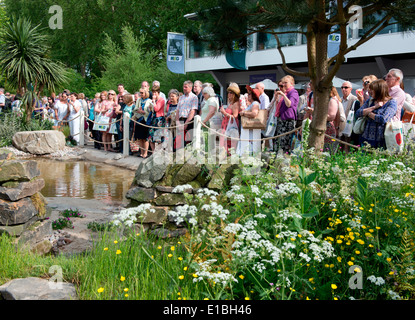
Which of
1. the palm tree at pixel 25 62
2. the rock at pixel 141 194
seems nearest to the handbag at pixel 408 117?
the rock at pixel 141 194

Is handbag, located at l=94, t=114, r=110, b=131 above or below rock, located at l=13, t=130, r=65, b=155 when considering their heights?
above

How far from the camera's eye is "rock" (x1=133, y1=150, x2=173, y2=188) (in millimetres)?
6461

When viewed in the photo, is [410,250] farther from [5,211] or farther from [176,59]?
[176,59]

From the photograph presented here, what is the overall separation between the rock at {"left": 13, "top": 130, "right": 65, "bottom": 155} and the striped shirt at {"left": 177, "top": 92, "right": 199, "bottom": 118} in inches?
227

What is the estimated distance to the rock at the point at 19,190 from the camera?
5.18m

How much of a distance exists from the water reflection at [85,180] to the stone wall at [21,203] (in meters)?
2.27

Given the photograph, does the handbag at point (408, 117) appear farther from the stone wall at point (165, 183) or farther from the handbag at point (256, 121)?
the stone wall at point (165, 183)

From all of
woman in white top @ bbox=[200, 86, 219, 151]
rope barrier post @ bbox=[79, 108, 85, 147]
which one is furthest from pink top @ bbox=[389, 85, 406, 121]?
rope barrier post @ bbox=[79, 108, 85, 147]

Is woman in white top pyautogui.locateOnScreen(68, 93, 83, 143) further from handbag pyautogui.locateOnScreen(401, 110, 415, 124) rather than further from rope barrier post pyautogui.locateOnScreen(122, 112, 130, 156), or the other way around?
handbag pyautogui.locateOnScreen(401, 110, 415, 124)

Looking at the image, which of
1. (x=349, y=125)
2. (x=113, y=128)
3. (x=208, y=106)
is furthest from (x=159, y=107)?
(x=349, y=125)

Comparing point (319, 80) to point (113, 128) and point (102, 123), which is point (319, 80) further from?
point (102, 123)

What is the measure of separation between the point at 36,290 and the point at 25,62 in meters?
13.6

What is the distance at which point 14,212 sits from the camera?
5137 mm

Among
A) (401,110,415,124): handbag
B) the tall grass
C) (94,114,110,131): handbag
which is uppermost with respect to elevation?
(401,110,415,124): handbag
